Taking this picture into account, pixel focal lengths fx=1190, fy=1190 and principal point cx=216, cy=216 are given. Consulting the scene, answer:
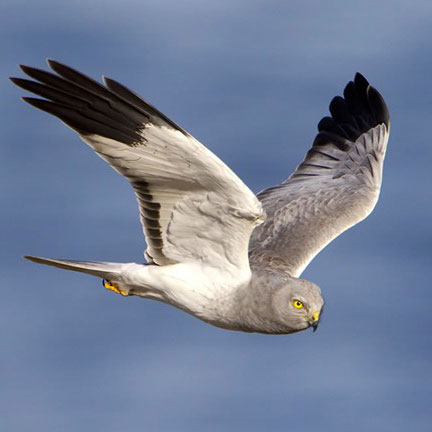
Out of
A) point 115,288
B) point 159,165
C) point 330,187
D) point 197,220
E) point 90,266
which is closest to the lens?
point 159,165

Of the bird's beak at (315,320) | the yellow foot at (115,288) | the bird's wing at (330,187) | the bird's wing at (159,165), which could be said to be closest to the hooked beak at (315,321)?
the bird's beak at (315,320)

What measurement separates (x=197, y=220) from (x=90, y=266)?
1399mm

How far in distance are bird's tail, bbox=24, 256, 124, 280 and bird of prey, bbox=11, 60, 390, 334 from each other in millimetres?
12

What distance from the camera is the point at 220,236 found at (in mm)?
12961

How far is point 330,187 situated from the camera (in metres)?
16.8

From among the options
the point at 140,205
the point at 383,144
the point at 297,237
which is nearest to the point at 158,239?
the point at 140,205

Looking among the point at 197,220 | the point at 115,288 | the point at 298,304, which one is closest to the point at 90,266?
the point at 115,288

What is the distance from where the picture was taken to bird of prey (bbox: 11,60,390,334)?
11.7 m

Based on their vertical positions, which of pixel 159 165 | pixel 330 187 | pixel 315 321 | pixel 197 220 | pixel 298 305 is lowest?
pixel 315 321

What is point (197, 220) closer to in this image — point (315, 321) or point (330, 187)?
point (315, 321)

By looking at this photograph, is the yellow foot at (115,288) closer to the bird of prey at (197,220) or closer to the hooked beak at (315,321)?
the bird of prey at (197,220)

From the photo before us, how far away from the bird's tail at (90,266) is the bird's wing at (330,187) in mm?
1928

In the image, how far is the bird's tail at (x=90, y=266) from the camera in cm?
1289

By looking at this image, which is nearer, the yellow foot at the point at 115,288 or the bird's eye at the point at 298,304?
the bird's eye at the point at 298,304
